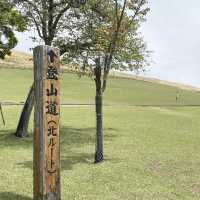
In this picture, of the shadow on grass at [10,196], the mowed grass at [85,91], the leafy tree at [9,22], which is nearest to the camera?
the shadow on grass at [10,196]

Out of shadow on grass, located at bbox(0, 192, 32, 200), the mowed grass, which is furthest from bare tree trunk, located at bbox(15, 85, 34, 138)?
the mowed grass

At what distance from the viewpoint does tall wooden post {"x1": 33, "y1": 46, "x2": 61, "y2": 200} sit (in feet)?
33.4

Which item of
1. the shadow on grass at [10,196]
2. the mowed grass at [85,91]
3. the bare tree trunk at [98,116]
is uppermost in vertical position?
the bare tree trunk at [98,116]

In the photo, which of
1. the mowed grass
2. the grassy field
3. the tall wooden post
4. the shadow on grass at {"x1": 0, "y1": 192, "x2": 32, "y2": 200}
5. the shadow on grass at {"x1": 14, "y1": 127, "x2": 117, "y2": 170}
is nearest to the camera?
the tall wooden post

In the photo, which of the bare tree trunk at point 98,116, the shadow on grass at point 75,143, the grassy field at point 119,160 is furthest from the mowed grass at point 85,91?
the bare tree trunk at point 98,116

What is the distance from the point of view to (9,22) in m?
22.6

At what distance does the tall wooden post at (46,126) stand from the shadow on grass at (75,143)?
490 cm

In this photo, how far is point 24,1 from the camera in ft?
75.4

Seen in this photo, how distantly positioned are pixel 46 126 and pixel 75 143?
438 inches

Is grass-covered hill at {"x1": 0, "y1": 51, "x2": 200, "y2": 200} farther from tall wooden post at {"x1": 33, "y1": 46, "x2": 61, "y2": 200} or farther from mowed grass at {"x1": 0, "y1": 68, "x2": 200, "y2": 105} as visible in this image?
mowed grass at {"x1": 0, "y1": 68, "x2": 200, "y2": 105}

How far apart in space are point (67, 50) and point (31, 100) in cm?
273

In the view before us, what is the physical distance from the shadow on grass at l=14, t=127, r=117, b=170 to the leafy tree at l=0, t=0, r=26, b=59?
4321 millimetres

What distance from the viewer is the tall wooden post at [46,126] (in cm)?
1020

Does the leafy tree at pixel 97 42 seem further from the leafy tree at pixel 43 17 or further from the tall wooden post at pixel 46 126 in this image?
the tall wooden post at pixel 46 126
